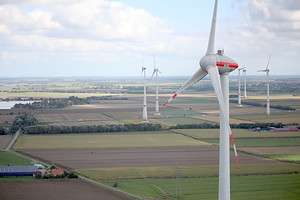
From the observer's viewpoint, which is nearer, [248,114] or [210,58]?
[210,58]

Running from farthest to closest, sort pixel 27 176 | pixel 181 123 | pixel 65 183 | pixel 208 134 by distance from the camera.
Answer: pixel 181 123, pixel 208 134, pixel 27 176, pixel 65 183

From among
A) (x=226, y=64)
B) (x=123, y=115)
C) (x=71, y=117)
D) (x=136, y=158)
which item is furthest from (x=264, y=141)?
(x=71, y=117)

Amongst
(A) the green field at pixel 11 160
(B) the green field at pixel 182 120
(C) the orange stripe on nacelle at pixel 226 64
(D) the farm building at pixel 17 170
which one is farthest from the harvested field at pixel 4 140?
(C) the orange stripe on nacelle at pixel 226 64

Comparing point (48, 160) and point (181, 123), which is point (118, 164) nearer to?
point (48, 160)

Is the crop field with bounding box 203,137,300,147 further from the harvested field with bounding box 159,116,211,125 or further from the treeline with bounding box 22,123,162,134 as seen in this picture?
the harvested field with bounding box 159,116,211,125

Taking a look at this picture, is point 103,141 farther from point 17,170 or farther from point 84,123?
point 17,170

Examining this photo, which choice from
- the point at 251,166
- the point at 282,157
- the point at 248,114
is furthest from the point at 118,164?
the point at 248,114

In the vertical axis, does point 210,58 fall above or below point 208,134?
above
